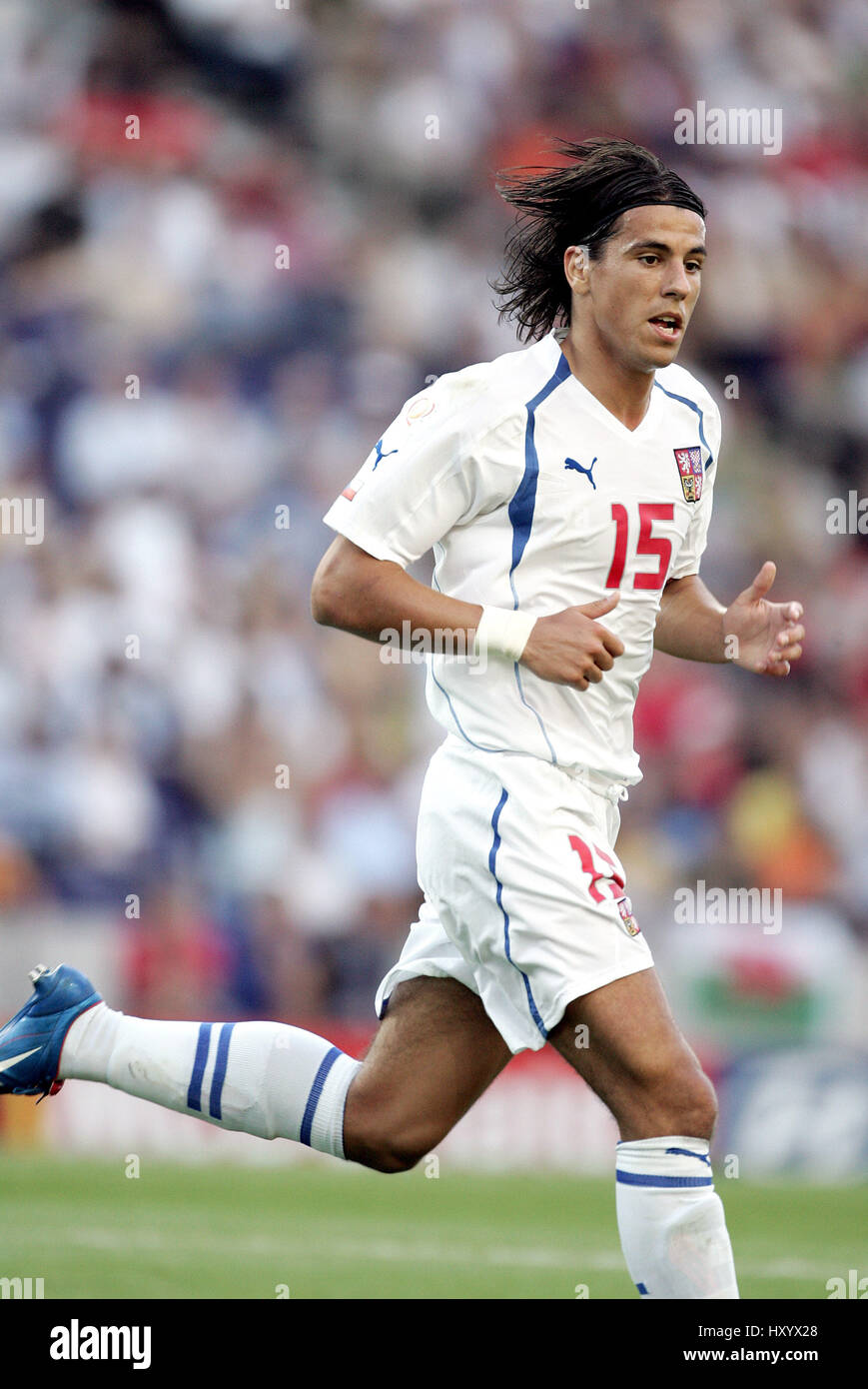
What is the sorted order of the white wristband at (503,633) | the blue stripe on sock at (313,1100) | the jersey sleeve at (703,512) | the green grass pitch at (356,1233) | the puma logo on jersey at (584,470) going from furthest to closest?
the green grass pitch at (356,1233)
the jersey sleeve at (703,512)
the blue stripe on sock at (313,1100)
the puma logo on jersey at (584,470)
the white wristband at (503,633)

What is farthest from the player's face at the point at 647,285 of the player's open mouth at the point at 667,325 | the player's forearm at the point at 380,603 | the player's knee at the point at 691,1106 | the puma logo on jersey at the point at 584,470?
the player's knee at the point at 691,1106

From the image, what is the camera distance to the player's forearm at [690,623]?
4.41 meters

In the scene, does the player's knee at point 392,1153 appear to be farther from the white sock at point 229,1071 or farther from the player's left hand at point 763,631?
the player's left hand at point 763,631

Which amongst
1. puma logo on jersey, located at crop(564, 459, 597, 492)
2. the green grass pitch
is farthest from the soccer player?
the green grass pitch

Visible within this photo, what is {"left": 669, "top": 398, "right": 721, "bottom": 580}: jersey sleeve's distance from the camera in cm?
433

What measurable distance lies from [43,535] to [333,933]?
9.61ft

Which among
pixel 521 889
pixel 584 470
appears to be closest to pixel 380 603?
pixel 584 470

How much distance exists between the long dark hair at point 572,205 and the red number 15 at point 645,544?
573 millimetres

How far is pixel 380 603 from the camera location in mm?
3936

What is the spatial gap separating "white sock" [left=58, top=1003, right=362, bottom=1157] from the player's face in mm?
1686

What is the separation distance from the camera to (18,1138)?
28.6 feet

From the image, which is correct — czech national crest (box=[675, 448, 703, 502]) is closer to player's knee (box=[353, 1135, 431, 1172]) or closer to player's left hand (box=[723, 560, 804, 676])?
player's left hand (box=[723, 560, 804, 676])

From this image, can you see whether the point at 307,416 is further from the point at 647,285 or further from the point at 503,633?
the point at 503,633
